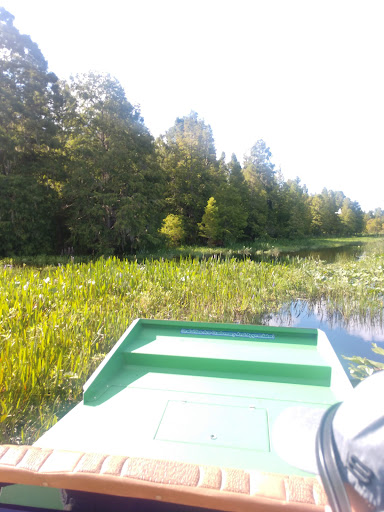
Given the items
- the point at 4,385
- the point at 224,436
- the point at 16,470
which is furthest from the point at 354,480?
the point at 4,385

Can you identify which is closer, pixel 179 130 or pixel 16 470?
pixel 16 470

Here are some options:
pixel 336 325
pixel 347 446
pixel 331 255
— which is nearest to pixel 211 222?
pixel 331 255

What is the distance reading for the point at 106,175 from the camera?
717 inches

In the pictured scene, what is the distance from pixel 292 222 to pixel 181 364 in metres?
35.1

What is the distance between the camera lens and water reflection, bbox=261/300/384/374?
5.14 m

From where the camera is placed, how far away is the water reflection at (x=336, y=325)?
514 cm

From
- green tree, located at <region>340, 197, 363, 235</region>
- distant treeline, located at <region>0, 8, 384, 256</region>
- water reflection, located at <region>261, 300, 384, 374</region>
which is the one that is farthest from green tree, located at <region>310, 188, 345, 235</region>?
water reflection, located at <region>261, 300, 384, 374</region>

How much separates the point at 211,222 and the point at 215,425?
23.3m

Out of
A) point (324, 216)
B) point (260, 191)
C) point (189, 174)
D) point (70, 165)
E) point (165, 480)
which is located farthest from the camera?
point (324, 216)

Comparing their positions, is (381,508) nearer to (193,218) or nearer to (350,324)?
(350,324)

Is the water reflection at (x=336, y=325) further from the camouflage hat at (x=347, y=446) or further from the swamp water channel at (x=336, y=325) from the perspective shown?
the camouflage hat at (x=347, y=446)

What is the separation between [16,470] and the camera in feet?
3.56

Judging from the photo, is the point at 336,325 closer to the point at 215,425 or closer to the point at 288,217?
the point at 215,425

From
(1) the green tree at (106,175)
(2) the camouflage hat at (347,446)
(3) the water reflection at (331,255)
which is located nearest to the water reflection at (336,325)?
(2) the camouflage hat at (347,446)
